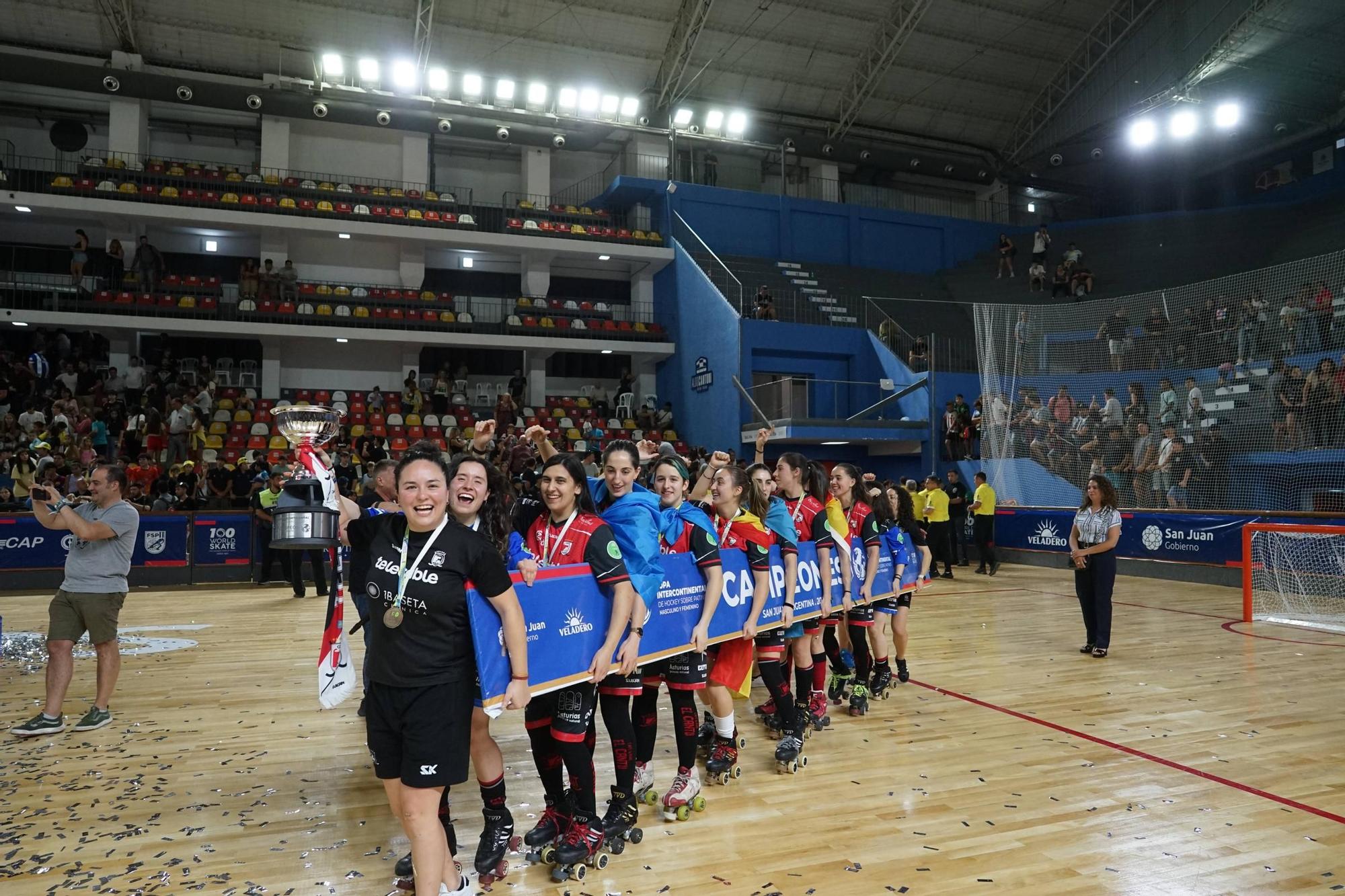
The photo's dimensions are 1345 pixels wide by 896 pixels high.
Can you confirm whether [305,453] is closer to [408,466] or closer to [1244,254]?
[408,466]

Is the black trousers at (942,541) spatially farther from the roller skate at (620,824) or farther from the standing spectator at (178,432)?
the standing spectator at (178,432)

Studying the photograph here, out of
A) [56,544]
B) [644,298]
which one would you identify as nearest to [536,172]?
[644,298]

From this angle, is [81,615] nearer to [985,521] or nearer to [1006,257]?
[985,521]

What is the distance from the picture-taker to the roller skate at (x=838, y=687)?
6.49 meters

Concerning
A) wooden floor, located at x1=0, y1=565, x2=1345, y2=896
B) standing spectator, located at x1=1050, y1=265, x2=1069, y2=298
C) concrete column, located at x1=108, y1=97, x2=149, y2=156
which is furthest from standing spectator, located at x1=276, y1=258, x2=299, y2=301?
standing spectator, located at x1=1050, y1=265, x2=1069, y2=298

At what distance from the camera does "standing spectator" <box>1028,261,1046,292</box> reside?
87.4 feet

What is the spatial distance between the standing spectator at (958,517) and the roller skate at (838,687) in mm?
10183

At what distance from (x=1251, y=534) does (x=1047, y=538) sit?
5709 millimetres

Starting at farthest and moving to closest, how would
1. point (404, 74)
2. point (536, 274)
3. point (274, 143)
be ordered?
point (536, 274) → point (274, 143) → point (404, 74)

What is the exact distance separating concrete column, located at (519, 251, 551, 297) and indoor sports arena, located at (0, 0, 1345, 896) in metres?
0.52

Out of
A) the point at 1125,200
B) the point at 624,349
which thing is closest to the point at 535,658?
the point at 624,349

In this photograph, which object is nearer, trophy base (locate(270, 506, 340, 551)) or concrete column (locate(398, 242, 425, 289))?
trophy base (locate(270, 506, 340, 551))

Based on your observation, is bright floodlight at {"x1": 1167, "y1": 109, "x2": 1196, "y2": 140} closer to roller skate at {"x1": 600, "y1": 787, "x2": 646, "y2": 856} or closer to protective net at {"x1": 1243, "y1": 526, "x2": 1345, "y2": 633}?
protective net at {"x1": 1243, "y1": 526, "x2": 1345, "y2": 633}

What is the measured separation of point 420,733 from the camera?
2.94 m
